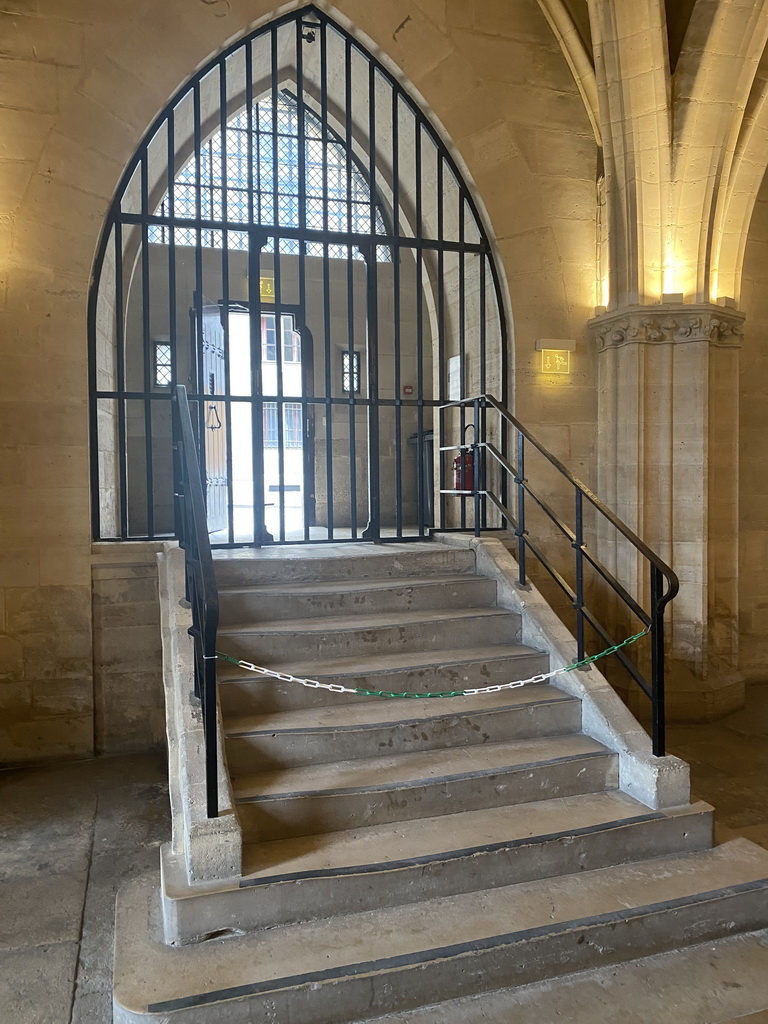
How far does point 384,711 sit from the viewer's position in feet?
11.2

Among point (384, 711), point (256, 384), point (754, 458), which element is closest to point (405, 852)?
point (384, 711)

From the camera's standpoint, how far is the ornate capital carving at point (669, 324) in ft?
17.6

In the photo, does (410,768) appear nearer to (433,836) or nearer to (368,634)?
(433,836)

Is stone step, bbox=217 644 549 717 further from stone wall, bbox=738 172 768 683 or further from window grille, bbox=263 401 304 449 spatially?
window grille, bbox=263 401 304 449

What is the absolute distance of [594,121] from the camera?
5664 mm

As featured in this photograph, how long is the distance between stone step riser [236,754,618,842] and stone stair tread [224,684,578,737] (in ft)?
1.17

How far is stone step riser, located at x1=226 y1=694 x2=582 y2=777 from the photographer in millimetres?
3125

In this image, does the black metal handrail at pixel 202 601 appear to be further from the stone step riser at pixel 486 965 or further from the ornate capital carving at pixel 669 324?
the ornate capital carving at pixel 669 324

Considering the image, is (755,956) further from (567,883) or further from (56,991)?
(56,991)

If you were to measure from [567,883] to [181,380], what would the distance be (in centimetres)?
816

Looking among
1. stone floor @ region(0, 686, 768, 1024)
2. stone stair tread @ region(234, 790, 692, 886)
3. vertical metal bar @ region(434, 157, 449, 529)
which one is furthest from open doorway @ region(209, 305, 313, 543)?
stone stair tread @ region(234, 790, 692, 886)

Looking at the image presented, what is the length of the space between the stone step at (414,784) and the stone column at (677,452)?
8.02 ft

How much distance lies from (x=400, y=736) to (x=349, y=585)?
3.89ft

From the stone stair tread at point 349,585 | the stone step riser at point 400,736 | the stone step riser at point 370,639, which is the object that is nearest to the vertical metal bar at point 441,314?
the stone stair tread at point 349,585
